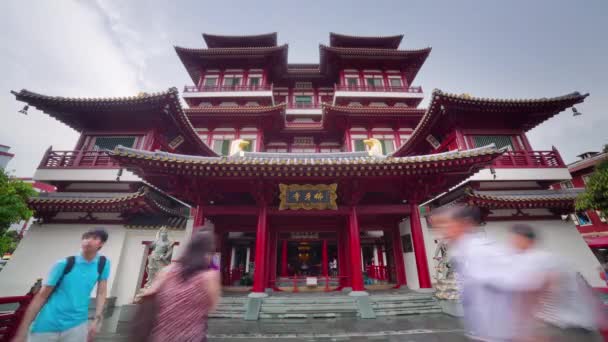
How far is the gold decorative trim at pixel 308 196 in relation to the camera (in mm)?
7973

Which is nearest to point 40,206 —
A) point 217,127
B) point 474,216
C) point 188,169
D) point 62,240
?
point 62,240

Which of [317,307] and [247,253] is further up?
[247,253]

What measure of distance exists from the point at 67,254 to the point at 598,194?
2114 cm

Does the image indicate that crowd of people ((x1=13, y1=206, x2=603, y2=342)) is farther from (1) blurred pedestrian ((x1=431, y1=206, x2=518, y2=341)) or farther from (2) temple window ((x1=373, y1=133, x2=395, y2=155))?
(2) temple window ((x1=373, y1=133, x2=395, y2=155))

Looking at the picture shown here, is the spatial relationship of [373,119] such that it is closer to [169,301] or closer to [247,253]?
[247,253]

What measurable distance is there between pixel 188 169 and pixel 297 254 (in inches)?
508

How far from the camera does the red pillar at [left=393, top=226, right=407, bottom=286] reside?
9.79 meters

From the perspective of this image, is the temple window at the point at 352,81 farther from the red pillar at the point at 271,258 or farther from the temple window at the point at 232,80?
the red pillar at the point at 271,258

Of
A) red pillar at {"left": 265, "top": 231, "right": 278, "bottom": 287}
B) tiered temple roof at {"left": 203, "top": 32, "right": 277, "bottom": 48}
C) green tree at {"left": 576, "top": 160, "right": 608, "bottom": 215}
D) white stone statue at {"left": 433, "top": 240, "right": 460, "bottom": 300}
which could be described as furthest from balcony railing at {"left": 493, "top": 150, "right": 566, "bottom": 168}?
tiered temple roof at {"left": 203, "top": 32, "right": 277, "bottom": 48}

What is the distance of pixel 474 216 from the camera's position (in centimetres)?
245

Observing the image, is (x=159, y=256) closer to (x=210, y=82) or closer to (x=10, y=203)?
(x=10, y=203)

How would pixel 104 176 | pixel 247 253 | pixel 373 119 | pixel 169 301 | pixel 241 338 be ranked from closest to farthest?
pixel 169 301 → pixel 241 338 → pixel 104 176 → pixel 373 119 → pixel 247 253

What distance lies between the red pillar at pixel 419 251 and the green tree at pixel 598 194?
657 centimetres

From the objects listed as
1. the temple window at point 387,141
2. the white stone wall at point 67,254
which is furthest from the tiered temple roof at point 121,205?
the temple window at point 387,141
